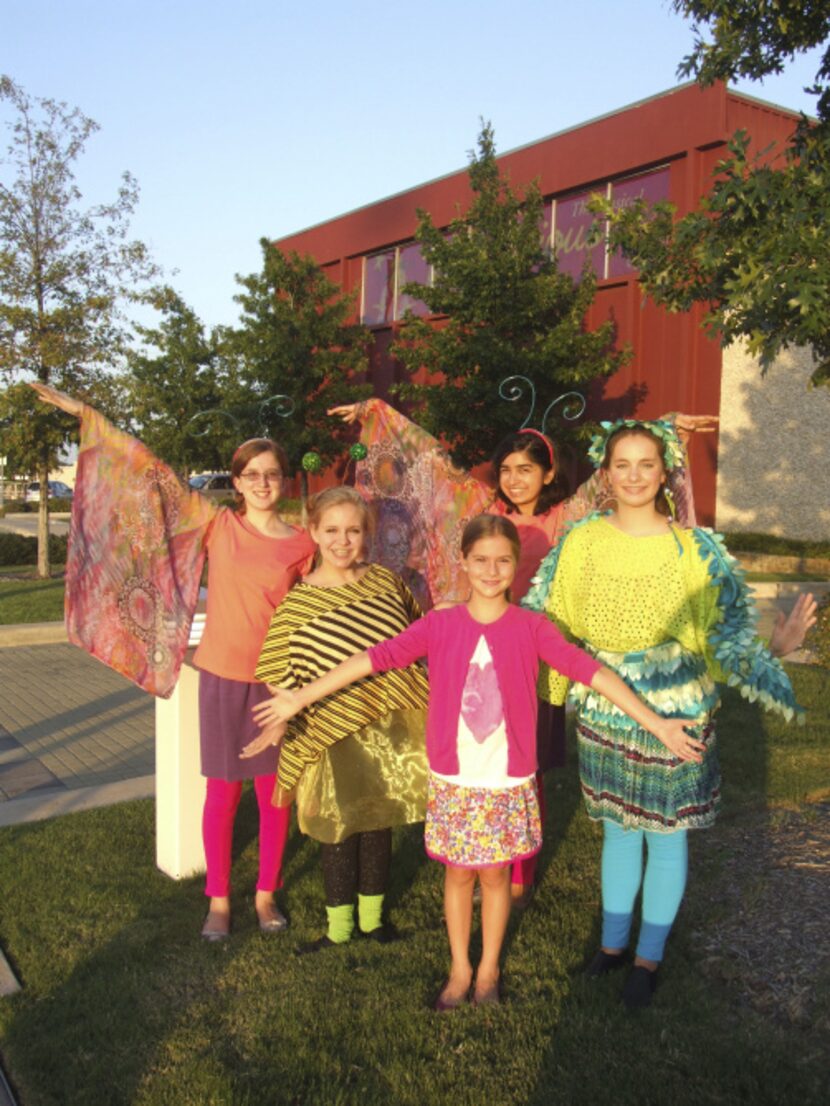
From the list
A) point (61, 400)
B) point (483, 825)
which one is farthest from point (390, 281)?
point (483, 825)

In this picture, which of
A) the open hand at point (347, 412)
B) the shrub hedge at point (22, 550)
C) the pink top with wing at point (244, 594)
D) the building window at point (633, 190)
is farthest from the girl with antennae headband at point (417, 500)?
the building window at point (633, 190)

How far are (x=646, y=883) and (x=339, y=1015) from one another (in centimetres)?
102

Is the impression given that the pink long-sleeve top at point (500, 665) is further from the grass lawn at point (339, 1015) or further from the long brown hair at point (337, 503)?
the grass lawn at point (339, 1015)

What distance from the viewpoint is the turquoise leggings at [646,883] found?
10.0 feet

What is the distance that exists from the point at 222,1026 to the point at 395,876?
1253 millimetres

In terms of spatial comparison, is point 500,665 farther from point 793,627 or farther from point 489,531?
point 793,627

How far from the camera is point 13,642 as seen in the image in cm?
1012

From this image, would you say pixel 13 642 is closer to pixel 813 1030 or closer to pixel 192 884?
pixel 192 884

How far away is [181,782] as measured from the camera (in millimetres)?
4055

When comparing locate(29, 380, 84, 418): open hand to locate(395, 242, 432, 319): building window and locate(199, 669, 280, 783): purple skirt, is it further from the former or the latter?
locate(395, 242, 432, 319): building window

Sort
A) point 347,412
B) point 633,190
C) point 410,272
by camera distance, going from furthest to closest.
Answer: point 410,272
point 633,190
point 347,412

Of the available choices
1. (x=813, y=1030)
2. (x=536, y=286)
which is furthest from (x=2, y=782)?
(x=536, y=286)

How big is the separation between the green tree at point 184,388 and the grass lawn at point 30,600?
6784 mm

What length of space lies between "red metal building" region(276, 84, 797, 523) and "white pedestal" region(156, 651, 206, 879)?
15193 millimetres
